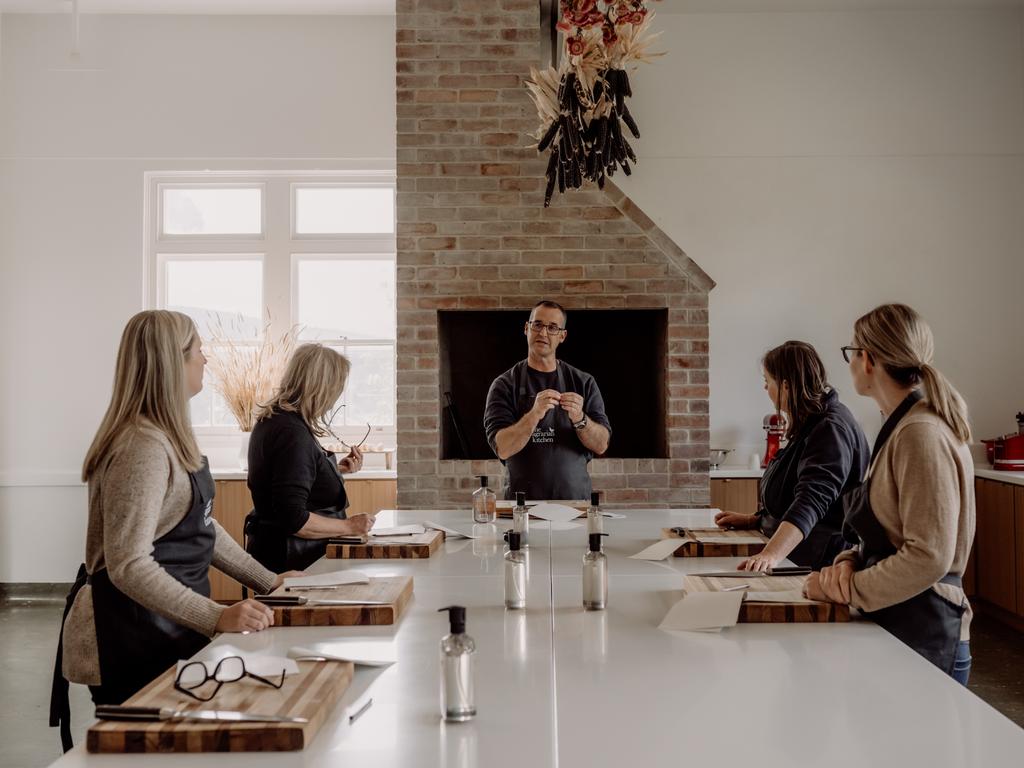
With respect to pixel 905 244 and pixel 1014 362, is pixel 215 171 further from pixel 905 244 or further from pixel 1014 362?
pixel 1014 362

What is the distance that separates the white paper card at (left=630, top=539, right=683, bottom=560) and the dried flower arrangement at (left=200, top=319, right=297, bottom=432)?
3390 mm

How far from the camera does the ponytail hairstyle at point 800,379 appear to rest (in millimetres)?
2746

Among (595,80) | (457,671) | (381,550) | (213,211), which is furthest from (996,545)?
(213,211)

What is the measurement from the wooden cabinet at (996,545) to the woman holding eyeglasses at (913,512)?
10.5 feet

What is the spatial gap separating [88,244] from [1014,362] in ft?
19.1

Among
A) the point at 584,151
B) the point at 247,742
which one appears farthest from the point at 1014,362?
the point at 247,742

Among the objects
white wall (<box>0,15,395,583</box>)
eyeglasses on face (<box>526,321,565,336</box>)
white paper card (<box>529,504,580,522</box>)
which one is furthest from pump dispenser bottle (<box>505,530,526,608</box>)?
white wall (<box>0,15,395,583</box>)

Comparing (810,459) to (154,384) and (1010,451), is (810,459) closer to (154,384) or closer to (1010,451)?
(154,384)

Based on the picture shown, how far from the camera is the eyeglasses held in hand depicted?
1415 millimetres

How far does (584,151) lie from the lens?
102 inches

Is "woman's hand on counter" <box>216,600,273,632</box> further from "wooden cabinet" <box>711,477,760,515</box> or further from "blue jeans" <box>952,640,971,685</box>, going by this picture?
"wooden cabinet" <box>711,477,760,515</box>

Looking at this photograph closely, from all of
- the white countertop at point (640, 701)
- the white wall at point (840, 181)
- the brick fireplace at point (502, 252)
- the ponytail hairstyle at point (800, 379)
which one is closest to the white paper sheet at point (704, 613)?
the white countertop at point (640, 701)

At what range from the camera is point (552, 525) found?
3322 millimetres

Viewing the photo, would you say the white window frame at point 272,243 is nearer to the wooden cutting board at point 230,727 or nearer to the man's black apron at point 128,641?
the man's black apron at point 128,641
